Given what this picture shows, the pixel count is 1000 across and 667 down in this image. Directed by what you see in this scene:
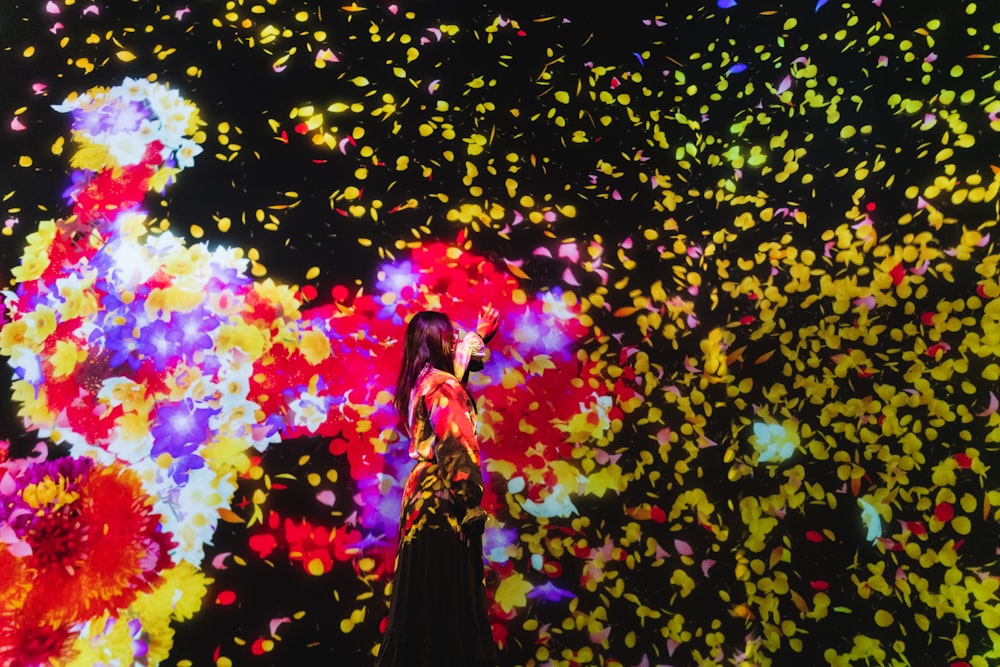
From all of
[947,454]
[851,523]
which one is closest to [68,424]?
[851,523]

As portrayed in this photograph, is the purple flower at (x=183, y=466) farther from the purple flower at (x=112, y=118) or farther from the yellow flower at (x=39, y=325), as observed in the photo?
the purple flower at (x=112, y=118)

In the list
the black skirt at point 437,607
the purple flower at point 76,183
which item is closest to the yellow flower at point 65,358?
the purple flower at point 76,183

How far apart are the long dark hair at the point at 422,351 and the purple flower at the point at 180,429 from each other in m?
0.85

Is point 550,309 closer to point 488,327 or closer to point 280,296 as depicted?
point 488,327

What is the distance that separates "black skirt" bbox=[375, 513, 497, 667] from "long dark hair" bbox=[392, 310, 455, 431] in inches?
20.7

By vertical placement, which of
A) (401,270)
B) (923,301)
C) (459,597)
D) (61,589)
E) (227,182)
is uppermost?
(227,182)

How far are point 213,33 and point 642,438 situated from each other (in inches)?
110

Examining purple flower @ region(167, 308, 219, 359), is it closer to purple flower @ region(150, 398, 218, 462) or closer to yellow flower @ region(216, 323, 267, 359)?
yellow flower @ region(216, 323, 267, 359)

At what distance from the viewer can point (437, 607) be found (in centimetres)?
216

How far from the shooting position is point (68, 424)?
271 cm

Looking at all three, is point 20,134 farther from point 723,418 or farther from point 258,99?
point 723,418

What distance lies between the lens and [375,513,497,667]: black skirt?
6.98ft

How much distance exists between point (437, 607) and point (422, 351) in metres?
0.89

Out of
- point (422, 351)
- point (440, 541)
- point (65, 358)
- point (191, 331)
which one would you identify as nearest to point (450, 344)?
point (422, 351)
